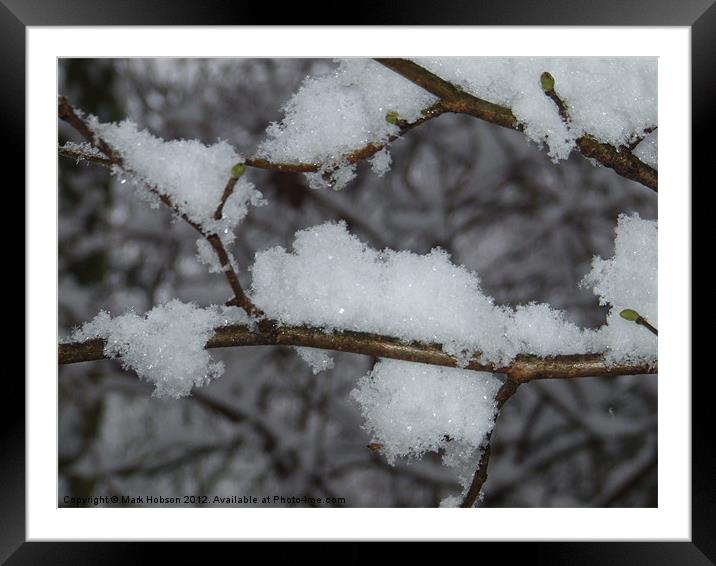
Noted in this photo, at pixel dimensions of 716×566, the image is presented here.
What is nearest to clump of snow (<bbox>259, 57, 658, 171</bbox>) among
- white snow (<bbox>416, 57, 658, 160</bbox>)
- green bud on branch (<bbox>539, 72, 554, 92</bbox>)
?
white snow (<bbox>416, 57, 658, 160</bbox>)

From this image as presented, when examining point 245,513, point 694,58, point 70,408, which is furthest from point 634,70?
point 70,408

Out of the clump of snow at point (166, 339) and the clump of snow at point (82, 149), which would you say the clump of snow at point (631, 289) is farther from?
the clump of snow at point (82, 149)

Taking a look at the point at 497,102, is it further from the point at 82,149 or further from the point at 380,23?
the point at 82,149

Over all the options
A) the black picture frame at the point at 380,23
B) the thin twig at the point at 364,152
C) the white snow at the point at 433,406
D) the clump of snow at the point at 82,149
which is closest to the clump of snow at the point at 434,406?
the white snow at the point at 433,406

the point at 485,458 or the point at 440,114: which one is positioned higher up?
the point at 440,114

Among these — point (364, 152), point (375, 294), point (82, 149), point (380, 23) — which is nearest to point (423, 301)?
point (375, 294)

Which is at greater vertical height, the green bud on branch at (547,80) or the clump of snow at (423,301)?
the green bud on branch at (547,80)
